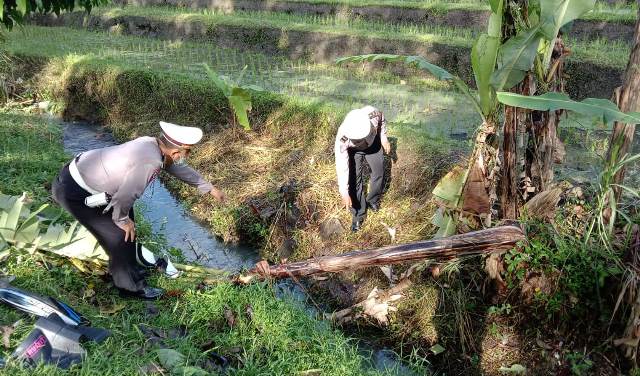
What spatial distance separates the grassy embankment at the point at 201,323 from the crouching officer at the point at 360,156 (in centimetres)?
121

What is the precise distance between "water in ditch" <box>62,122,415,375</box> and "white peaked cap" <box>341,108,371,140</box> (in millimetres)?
1288

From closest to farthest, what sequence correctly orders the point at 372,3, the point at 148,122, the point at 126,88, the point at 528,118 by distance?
the point at 528,118 → the point at 148,122 → the point at 126,88 → the point at 372,3

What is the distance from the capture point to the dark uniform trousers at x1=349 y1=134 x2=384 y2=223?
4445 millimetres

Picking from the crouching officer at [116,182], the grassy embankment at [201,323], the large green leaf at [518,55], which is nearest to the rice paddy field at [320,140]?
the grassy embankment at [201,323]

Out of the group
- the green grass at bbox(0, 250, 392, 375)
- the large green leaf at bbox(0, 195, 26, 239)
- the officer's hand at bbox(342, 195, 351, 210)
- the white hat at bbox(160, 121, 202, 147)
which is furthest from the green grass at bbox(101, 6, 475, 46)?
the large green leaf at bbox(0, 195, 26, 239)

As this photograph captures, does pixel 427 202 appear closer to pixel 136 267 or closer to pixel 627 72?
pixel 627 72

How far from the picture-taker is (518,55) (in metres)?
2.81

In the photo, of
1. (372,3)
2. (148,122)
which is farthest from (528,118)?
(372,3)

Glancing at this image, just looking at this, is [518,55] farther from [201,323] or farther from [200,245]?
[200,245]

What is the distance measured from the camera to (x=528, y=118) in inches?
129

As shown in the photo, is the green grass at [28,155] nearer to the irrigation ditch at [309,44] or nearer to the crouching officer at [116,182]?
the crouching officer at [116,182]

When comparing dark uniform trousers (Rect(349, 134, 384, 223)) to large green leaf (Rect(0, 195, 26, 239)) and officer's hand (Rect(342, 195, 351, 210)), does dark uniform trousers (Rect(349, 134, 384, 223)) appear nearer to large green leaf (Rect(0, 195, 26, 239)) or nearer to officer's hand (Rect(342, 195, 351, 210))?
officer's hand (Rect(342, 195, 351, 210))

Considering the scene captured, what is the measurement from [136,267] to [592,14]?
720 centimetres

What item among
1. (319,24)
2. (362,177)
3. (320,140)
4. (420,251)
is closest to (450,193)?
(420,251)
